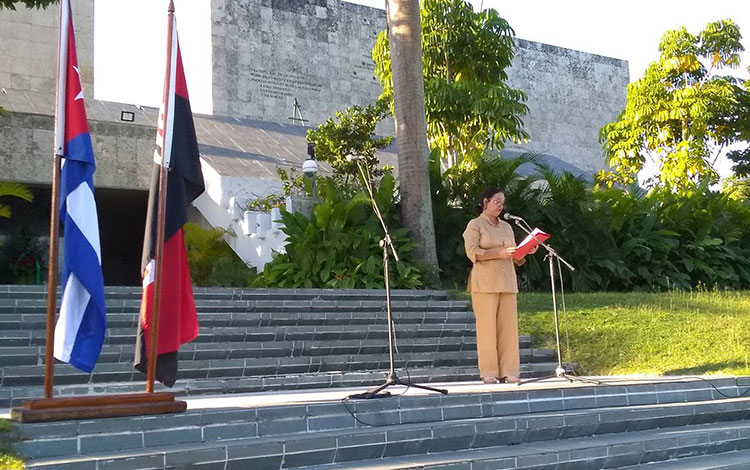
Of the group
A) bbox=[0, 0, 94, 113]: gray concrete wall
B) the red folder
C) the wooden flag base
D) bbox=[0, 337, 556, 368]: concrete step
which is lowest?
the wooden flag base

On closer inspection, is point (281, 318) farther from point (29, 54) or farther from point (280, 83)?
point (280, 83)

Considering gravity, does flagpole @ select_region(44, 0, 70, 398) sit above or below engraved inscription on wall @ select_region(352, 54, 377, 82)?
below

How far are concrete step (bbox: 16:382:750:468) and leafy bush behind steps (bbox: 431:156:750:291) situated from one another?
22.6ft

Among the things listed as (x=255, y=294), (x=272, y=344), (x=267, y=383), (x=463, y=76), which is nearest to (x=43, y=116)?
(x=255, y=294)

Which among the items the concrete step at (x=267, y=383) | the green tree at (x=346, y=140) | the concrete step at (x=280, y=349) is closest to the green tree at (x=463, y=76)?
the green tree at (x=346, y=140)

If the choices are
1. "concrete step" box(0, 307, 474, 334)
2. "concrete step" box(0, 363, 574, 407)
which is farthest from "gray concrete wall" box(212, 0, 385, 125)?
"concrete step" box(0, 363, 574, 407)

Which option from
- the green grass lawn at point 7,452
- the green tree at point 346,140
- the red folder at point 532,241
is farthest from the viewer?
the green tree at point 346,140

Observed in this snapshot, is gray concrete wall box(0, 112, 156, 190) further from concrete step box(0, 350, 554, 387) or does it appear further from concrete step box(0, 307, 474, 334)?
concrete step box(0, 350, 554, 387)

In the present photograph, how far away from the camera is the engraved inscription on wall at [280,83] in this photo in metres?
23.1

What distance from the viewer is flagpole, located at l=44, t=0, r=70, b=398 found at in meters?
5.01

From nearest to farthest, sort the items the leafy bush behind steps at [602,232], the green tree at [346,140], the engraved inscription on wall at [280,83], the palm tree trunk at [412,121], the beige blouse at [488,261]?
the beige blouse at [488,261] < the palm tree trunk at [412,121] < the leafy bush behind steps at [602,232] < the green tree at [346,140] < the engraved inscription on wall at [280,83]

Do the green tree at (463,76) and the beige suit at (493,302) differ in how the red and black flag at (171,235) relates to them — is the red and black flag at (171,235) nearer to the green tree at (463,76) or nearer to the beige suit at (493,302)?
the beige suit at (493,302)

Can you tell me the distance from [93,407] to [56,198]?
1.23 m

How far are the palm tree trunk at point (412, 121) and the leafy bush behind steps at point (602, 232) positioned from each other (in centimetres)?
75
